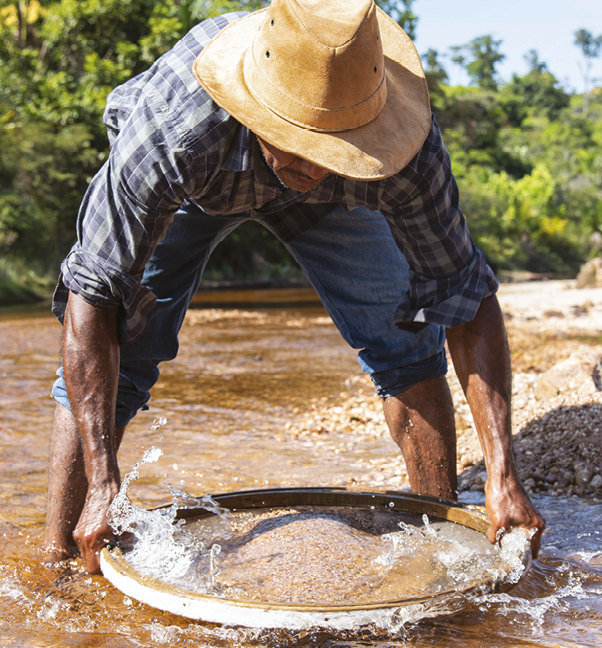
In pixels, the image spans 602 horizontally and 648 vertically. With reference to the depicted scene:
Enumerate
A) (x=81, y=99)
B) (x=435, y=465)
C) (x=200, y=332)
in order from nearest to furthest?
(x=435, y=465), (x=200, y=332), (x=81, y=99)

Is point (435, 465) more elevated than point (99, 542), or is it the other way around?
point (99, 542)

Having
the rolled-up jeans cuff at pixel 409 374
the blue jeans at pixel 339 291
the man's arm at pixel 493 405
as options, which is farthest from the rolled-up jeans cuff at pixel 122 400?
the man's arm at pixel 493 405

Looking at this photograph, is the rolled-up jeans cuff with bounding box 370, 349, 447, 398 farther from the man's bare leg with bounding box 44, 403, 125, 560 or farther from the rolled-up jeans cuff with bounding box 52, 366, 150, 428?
the man's bare leg with bounding box 44, 403, 125, 560

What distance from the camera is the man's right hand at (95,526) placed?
5.38ft

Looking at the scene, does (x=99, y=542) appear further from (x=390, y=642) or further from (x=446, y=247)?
(x=446, y=247)

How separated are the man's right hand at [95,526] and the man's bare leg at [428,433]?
924mm

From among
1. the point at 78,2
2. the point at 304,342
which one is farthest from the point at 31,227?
the point at 304,342

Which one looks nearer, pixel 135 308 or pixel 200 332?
pixel 135 308

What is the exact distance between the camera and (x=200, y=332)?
26.5 ft

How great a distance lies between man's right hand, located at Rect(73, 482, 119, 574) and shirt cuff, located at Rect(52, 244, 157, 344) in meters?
0.42

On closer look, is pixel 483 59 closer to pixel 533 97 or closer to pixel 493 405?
pixel 533 97

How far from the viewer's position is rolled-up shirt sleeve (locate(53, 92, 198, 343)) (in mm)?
1624

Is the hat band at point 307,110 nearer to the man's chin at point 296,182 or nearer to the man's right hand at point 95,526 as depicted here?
the man's chin at point 296,182

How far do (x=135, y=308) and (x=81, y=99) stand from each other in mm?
14121
